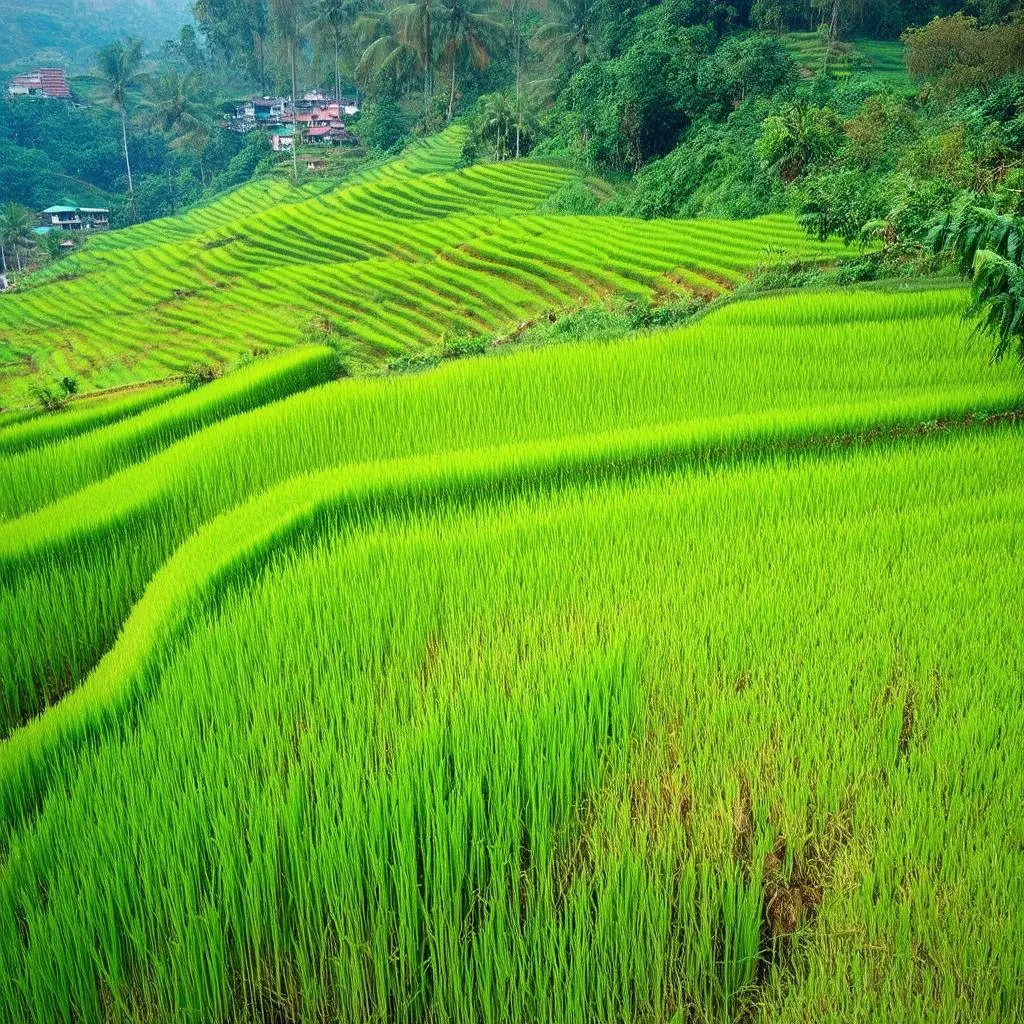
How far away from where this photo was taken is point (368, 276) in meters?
23.0

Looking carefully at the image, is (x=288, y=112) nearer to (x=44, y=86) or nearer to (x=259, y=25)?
(x=259, y=25)

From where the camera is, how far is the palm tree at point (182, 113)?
4591 cm

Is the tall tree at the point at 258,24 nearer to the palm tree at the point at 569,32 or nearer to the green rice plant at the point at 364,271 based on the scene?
the palm tree at the point at 569,32

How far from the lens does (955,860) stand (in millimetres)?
1633

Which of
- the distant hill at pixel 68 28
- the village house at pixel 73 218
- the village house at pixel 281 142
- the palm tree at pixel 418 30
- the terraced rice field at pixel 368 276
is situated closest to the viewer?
the terraced rice field at pixel 368 276

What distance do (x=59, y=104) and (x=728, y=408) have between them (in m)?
58.4

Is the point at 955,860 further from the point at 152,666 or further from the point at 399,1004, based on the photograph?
the point at 152,666

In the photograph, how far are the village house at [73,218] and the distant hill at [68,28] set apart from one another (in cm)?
3331

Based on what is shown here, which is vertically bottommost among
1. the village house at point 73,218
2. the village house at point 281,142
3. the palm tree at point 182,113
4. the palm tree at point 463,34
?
the village house at point 73,218

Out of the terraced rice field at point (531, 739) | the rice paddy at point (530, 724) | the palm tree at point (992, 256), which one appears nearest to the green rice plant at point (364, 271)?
the palm tree at point (992, 256)

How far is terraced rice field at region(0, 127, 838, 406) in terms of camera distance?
1839 cm

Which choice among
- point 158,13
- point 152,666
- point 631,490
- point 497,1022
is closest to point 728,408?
point 631,490

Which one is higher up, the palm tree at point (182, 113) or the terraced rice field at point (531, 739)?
the palm tree at point (182, 113)

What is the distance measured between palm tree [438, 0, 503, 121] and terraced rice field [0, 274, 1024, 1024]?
4204 cm
